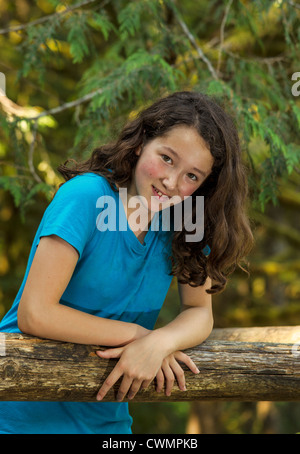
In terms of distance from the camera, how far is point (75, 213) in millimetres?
1789

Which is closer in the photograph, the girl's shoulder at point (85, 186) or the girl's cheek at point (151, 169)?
the girl's shoulder at point (85, 186)

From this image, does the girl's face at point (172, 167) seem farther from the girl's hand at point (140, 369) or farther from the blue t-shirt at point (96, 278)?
the girl's hand at point (140, 369)

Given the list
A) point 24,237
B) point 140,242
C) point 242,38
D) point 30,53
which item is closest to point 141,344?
point 140,242

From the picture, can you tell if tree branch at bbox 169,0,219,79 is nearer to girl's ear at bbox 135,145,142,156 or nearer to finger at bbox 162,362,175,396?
girl's ear at bbox 135,145,142,156

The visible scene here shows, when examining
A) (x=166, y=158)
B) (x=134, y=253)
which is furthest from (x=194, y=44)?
(x=134, y=253)

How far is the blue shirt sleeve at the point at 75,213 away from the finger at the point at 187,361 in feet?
1.69

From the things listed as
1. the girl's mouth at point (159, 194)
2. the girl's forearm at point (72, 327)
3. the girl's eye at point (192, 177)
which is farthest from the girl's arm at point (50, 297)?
the girl's eye at point (192, 177)

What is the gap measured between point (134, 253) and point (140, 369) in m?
0.44

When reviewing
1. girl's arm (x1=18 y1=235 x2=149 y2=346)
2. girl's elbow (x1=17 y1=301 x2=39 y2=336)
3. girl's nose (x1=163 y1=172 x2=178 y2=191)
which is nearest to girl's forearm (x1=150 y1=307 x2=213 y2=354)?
girl's arm (x1=18 y1=235 x2=149 y2=346)

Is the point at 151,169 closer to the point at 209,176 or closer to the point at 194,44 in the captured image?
the point at 209,176

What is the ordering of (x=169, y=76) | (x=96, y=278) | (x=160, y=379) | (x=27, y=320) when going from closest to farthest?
(x=27, y=320), (x=160, y=379), (x=96, y=278), (x=169, y=76)

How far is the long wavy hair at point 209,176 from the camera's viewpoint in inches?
81.4

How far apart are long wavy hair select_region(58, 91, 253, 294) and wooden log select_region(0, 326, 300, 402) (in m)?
0.32

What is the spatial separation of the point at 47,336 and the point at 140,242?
1.74ft
